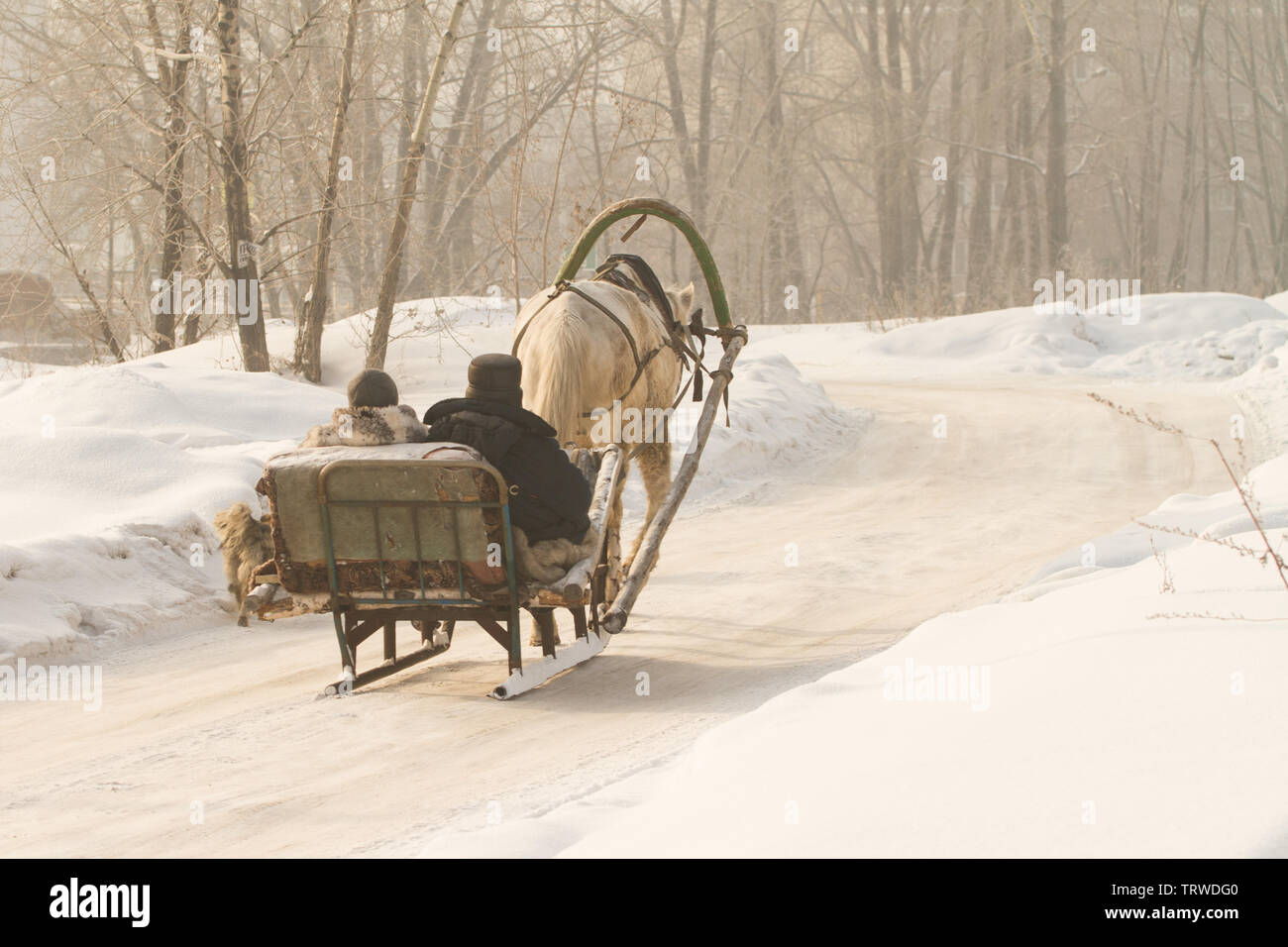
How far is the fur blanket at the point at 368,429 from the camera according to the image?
19.2 ft

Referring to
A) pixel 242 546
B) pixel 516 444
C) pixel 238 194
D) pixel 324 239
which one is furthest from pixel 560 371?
pixel 238 194

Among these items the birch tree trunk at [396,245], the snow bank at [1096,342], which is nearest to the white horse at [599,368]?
the birch tree trunk at [396,245]

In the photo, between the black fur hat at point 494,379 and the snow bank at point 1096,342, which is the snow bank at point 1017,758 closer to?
the black fur hat at point 494,379

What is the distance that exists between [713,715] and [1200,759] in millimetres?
2640

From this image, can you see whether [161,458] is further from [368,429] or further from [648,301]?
[368,429]

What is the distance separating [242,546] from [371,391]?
103 centimetres

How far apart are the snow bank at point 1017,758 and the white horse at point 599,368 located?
7.85 ft

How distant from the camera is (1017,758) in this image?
3795mm

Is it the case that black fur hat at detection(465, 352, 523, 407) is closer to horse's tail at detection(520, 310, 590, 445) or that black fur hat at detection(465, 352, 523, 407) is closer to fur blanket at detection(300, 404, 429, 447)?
fur blanket at detection(300, 404, 429, 447)

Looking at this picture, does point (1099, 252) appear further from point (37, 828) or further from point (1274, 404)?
point (37, 828)

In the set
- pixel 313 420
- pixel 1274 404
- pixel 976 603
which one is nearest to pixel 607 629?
pixel 976 603

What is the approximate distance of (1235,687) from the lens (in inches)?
157

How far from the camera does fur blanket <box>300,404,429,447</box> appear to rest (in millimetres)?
5863

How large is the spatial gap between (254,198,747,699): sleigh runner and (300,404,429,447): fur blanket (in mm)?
63
